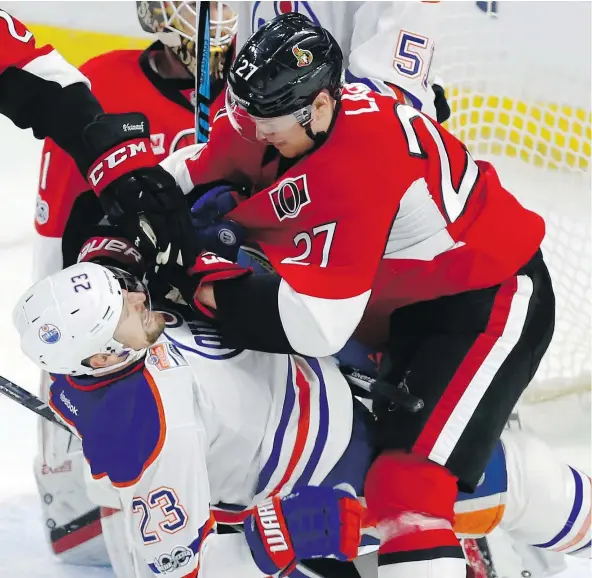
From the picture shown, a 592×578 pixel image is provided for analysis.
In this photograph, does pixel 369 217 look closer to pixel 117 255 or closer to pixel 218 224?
pixel 218 224

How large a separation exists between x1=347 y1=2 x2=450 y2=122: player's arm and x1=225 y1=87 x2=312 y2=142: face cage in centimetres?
84

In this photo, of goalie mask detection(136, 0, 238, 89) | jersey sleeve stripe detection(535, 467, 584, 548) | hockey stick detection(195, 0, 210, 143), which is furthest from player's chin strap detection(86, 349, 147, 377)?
jersey sleeve stripe detection(535, 467, 584, 548)

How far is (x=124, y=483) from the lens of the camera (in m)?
1.59

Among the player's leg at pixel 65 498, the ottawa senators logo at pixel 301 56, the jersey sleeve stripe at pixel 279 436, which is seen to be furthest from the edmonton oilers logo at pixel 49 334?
the player's leg at pixel 65 498

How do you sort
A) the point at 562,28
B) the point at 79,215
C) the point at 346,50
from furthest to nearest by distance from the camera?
the point at 562,28, the point at 346,50, the point at 79,215

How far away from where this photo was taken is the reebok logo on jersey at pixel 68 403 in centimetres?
170

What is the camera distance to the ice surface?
2.32 metres

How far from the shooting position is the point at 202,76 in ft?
6.97

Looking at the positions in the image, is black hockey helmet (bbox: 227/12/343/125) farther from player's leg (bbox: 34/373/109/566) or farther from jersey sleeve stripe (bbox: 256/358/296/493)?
player's leg (bbox: 34/373/109/566)

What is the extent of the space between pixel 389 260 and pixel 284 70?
0.43 meters

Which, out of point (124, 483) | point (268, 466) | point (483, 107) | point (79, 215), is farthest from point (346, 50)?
point (124, 483)

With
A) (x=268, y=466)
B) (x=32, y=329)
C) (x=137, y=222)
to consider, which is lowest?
(x=268, y=466)

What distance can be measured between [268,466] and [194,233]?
1.51 feet

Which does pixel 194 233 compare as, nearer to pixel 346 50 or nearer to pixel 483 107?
pixel 346 50
